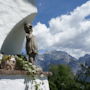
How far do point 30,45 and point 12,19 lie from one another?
33.6 inches

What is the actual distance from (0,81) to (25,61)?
4.03ft

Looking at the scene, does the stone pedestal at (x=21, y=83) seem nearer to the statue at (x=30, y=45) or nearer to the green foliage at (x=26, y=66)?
the green foliage at (x=26, y=66)

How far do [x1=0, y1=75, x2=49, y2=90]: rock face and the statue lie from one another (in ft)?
2.62

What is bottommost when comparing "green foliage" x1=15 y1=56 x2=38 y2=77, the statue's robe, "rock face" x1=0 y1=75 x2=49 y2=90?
"rock face" x1=0 y1=75 x2=49 y2=90

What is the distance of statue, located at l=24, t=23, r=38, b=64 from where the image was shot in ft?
36.2

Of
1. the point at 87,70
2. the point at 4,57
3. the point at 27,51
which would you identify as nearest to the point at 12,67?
the point at 4,57

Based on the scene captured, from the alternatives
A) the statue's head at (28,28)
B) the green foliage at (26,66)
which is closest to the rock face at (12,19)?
the statue's head at (28,28)

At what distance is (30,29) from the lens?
11125 mm

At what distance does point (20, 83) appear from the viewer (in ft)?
32.2

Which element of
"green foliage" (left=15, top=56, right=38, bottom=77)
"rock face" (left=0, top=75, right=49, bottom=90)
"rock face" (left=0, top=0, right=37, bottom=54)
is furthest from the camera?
"rock face" (left=0, top=0, right=37, bottom=54)

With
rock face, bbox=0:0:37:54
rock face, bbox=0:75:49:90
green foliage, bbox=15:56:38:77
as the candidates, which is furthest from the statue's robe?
rock face, bbox=0:75:49:90

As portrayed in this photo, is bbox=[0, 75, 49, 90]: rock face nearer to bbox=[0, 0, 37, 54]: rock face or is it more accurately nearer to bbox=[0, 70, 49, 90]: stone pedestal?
bbox=[0, 70, 49, 90]: stone pedestal

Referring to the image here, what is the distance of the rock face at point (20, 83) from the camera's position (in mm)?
9555

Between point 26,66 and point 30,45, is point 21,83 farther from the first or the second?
point 30,45
